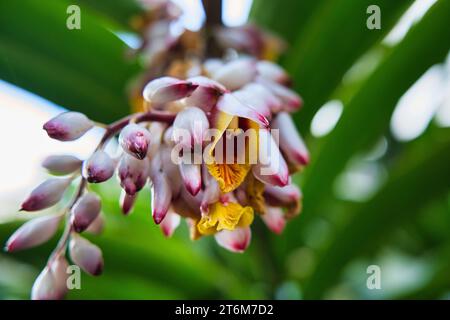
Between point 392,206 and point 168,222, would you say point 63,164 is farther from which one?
point 392,206

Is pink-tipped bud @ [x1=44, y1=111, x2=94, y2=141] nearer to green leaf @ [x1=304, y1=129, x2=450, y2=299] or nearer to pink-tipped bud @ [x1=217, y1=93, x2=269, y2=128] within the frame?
pink-tipped bud @ [x1=217, y1=93, x2=269, y2=128]

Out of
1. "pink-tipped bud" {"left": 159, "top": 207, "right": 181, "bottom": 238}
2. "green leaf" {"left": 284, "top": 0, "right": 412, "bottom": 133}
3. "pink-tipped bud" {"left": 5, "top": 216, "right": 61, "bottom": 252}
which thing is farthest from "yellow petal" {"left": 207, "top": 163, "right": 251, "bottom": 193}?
"green leaf" {"left": 284, "top": 0, "right": 412, "bottom": 133}

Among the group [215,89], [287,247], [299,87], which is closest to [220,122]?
[215,89]

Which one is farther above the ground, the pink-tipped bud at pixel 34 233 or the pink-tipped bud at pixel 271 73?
the pink-tipped bud at pixel 271 73

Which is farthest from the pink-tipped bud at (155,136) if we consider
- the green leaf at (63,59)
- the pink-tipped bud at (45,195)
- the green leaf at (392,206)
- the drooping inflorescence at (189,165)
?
the green leaf at (392,206)

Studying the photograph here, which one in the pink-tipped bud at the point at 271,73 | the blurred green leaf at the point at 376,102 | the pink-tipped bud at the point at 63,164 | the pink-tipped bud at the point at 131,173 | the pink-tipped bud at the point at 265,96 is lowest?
the pink-tipped bud at the point at 131,173

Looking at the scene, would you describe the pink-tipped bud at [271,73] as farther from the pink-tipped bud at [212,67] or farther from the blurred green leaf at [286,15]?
the blurred green leaf at [286,15]
